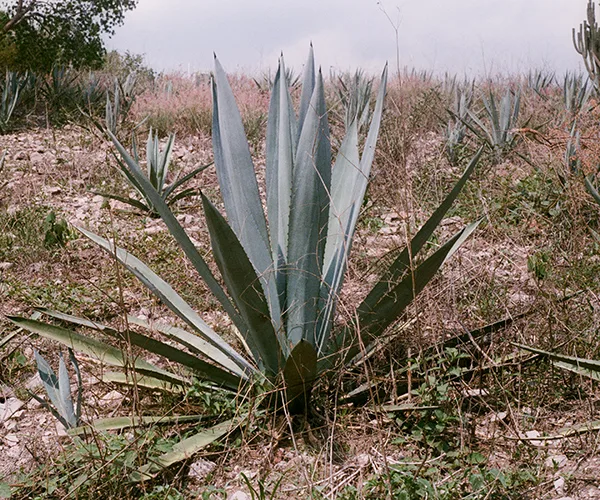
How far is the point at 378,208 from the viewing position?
5.03 meters

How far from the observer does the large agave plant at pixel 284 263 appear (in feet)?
6.76

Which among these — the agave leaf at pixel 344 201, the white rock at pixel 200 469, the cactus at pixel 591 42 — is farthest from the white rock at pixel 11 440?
the cactus at pixel 591 42

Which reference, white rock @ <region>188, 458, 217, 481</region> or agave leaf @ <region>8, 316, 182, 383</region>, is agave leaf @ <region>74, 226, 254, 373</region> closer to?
agave leaf @ <region>8, 316, 182, 383</region>

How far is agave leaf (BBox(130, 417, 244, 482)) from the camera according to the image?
198 cm

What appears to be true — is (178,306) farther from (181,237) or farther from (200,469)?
(200,469)

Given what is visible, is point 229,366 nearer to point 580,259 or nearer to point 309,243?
point 309,243

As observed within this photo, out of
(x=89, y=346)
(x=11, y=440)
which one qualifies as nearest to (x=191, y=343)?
(x=89, y=346)

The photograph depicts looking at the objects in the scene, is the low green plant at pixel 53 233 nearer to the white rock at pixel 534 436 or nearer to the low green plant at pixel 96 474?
the low green plant at pixel 96 474

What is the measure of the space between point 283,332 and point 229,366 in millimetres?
322

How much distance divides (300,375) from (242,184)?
2.26 feet

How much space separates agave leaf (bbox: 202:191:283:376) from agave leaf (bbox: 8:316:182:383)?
0.42 meters

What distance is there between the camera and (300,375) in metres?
2.10

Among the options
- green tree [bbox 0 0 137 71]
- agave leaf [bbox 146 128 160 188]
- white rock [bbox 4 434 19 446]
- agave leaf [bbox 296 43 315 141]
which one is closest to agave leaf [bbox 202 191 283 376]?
agave leaf [bbox 296 43 315 141]

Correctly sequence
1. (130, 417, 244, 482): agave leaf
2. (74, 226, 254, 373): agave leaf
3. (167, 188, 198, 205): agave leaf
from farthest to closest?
1. (167, 188, 198, 205): agave leaf
2. (74, 226, 254, 373): agave leaf
3. (130, 417, 244, 482): agave leaf
